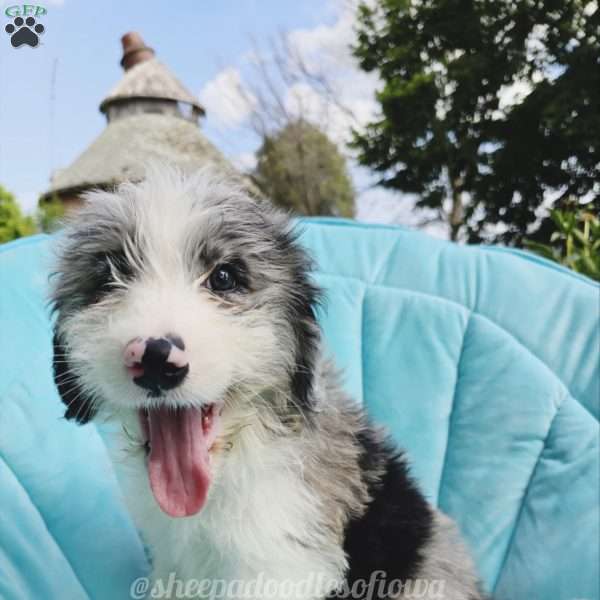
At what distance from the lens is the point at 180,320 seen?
1.63 m

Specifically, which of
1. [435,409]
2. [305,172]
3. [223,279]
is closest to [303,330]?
[223,279]

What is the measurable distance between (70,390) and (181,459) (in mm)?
444

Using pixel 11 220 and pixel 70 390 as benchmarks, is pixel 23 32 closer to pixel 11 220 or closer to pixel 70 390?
pixel 70 390

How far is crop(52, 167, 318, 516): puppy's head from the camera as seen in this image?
1639 millimetres

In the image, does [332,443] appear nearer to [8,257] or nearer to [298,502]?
[298,502]

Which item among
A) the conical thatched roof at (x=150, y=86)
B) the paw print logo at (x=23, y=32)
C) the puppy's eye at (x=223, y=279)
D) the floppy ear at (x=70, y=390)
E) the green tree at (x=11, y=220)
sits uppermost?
the conical thatched roof at (x=150, y=86)

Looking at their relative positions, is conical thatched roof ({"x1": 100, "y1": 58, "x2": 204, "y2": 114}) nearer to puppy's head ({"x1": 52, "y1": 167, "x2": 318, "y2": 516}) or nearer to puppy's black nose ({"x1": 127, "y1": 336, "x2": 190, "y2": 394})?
puppy's head ({"x1": 52, "y1": 167, "x2": 318, "y2": 516})

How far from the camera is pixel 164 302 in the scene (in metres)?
1.71

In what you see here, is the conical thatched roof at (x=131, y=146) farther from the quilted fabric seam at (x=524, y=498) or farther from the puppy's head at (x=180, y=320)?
the puppy's head at (x=180, y=320)

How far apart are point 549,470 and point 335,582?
4.19 ft

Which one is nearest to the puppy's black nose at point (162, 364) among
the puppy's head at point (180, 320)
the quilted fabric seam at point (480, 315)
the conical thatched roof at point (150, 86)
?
the puppy's head at point (180, 320)

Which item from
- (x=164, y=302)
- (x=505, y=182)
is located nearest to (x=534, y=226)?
(x=505, y=182)

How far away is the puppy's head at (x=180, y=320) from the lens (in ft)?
5.38

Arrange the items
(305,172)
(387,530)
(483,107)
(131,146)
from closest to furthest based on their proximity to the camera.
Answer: (387,530) < (483,107) < (131,146) < (305,172)
